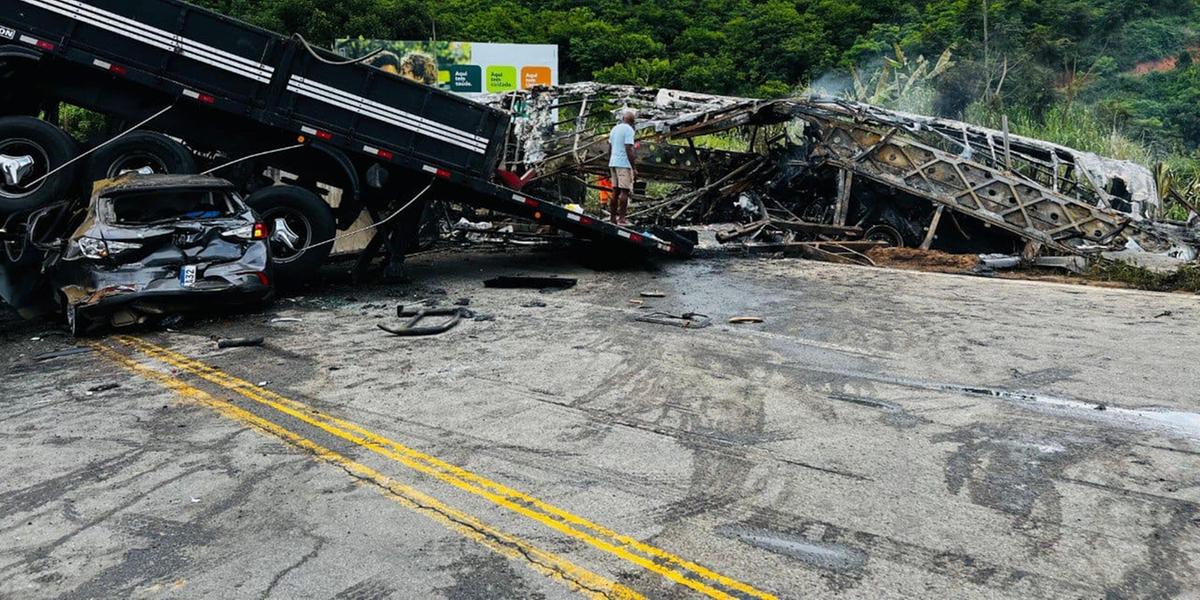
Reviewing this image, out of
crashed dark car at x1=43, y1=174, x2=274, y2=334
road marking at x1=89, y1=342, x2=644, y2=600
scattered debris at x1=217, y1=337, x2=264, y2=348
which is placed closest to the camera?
road marking at x1=89, y1=342, x2=644, y2=600

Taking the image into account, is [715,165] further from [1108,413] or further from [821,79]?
[821,79]

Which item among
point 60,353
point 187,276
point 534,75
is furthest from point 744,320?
point 534,75

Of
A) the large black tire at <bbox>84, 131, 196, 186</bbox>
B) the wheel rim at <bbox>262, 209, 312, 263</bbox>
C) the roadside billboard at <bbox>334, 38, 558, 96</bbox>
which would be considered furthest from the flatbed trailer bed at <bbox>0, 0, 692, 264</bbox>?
the roadside billboard at <bbox>334, 38, 558, 96</bbox>

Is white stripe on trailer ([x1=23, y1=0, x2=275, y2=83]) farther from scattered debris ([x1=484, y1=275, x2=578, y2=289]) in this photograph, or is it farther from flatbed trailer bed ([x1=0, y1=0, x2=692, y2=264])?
scattered debris ([x1=484, y1=275, x2=578, y2=289])

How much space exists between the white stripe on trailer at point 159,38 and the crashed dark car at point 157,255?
158 centimetres

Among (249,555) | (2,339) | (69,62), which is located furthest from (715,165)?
(249,555)

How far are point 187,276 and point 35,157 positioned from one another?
111 inches

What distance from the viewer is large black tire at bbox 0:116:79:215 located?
33.6ft

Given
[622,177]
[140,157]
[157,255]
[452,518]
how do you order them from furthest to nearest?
1. [622,177]
2. [140,157]
3. [157,255]
4. [452,518]

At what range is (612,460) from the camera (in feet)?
17.9

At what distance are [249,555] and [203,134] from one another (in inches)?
335

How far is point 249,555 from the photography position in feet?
14.0

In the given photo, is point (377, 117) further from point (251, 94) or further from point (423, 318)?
point (423, 318)

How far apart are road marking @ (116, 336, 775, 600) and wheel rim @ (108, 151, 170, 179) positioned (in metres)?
4.70
